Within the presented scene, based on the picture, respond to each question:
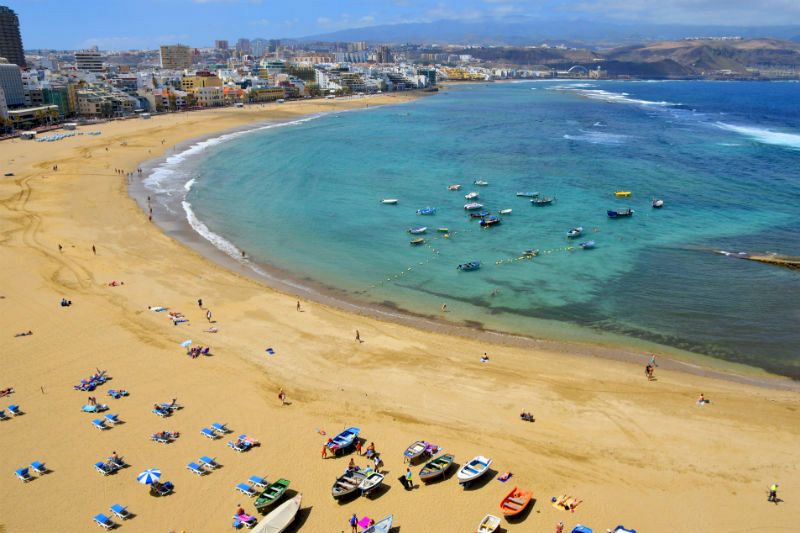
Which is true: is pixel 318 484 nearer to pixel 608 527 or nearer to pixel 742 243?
pixel 608 527

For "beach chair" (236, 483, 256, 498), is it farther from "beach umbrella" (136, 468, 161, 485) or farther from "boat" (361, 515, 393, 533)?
"boat" (361, 515, 393, 533)

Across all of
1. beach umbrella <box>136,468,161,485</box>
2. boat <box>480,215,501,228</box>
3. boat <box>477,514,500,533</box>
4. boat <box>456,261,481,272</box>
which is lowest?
boat <box>477,514,500,533</box>

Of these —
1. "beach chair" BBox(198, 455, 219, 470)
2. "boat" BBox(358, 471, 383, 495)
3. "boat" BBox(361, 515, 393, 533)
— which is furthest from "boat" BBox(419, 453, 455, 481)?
"beach chair" BBox(198, 455, 219, 470)

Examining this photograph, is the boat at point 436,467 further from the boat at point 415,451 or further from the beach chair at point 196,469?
the beach chair at point 196,469

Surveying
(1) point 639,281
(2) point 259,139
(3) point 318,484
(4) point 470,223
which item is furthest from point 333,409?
(2) point 259,139

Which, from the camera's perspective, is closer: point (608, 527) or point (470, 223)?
point (608, 527)

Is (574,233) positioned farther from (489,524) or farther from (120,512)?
(120,512)
